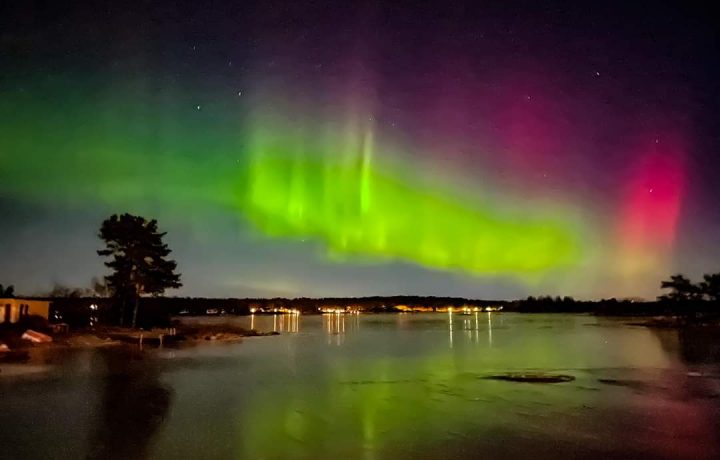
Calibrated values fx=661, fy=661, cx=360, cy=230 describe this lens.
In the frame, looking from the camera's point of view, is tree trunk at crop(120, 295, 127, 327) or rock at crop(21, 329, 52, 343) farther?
tree trunk at crop(120, 295, 127, 327)

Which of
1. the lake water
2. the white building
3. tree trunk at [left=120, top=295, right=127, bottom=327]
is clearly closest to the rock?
the white building

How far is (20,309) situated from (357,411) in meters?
44.8

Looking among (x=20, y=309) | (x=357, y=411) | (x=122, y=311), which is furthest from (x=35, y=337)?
→ (x=357, y=411)

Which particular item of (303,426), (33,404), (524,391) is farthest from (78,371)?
(524,391)

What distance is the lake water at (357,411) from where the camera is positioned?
48.8ft

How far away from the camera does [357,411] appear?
2041 cm

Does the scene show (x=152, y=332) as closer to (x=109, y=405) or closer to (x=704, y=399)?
(x=109, y=405)

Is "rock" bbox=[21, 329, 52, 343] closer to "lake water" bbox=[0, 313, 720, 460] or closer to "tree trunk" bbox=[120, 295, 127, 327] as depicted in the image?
"lake water" bbox=[0, 313, 720, 460]

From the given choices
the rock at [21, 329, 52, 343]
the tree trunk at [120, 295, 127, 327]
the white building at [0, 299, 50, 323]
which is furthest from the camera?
the tree trunk at [120, 295, 127, 327]

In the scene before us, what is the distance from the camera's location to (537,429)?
1714cm

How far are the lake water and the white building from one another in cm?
1886

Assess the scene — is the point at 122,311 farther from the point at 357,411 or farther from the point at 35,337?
the point at 357,411

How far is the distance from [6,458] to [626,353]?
4201cm

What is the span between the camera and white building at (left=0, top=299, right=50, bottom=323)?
5259 cm
